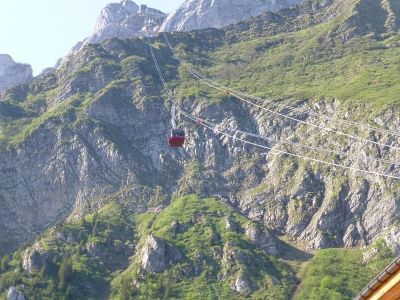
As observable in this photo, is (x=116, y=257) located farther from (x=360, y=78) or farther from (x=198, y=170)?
(x=360, y=78)

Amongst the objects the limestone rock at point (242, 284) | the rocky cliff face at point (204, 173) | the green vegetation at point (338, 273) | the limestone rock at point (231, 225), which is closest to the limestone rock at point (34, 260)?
the rocky cliff face at point (204, 173)

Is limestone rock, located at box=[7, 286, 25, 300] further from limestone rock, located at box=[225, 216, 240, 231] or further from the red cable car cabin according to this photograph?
the red cable car cabin

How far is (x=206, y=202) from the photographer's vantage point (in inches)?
6575

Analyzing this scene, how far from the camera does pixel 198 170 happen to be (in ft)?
583

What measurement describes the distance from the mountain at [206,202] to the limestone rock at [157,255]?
0.25 metres

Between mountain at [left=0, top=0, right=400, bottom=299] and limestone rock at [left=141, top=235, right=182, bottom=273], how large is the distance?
0.82 feet

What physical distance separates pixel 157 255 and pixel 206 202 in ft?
96.9

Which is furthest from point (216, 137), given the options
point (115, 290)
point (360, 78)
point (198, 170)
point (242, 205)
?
point (115, 290)

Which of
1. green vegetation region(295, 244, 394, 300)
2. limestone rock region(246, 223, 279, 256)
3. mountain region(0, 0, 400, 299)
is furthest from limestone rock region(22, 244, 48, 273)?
green vegetation region(295, 244, 394, 300)

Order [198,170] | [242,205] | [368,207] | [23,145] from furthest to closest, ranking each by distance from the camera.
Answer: [23,145], [198,170], [242,205], [368,207]

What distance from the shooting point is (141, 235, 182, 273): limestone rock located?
139750 mm

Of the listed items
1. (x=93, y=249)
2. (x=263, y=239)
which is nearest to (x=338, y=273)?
(x=263, y=239)

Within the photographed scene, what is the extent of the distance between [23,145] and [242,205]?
72021 millimetres

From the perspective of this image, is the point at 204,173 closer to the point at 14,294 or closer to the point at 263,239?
the point at 263,239
